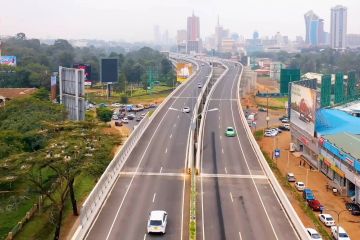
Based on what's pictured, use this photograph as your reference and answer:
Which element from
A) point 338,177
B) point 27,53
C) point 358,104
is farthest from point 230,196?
point 27,53

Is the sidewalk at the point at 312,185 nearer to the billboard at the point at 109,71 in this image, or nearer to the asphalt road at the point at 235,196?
the asphalt road at the point at 235,196

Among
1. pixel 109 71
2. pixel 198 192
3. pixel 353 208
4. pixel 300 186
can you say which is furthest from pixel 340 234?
pixel 109 71

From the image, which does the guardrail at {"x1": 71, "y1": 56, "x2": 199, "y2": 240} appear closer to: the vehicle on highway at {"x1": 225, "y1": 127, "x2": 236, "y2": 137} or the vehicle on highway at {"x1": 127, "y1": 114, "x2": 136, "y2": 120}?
the vehicle on highway at {"x1": 225, "y1": 127, "x2": 236, "y2": 137}

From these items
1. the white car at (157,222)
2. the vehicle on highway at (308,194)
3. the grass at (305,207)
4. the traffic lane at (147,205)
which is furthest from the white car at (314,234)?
the white car at (157,222)

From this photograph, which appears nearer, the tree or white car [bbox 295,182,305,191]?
white car [bbox 295,182,305,191]

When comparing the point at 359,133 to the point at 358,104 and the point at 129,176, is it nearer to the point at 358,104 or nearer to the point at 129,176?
the point at 358,104

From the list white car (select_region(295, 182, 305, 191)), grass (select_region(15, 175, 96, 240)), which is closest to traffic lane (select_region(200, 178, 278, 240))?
grass (select_region(15, 175, 96, 240))
